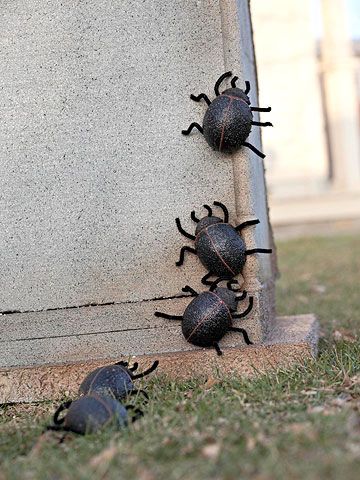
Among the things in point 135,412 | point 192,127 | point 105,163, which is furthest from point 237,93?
point 135,412

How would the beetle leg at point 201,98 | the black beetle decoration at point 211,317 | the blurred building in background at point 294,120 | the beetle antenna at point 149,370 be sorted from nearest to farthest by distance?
the beetle antenna at point 149,370 < the black beetle decoration at point 211,317 < the beetle leg at point 201,98 < the blurred building in background at point 294,120

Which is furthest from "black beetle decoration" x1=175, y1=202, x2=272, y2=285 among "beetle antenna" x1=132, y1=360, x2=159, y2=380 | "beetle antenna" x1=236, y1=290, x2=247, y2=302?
"beetle antenna" x1=132, y1=360, x2=159, y2=380

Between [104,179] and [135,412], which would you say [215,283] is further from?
[135,412]

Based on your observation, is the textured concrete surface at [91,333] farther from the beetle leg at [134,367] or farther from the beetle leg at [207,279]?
the beetle leg at [134,367]

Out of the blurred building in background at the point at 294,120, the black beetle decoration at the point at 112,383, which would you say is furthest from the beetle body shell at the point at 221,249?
the blurred building in background at the point at 294,120

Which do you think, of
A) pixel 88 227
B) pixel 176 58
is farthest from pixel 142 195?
pixel 176 58

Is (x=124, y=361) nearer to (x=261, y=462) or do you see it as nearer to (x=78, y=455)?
(x=78, y=455)

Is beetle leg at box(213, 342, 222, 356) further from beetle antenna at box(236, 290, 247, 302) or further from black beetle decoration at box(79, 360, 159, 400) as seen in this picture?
black beetle decoration at box(79, 360, 159, 400)

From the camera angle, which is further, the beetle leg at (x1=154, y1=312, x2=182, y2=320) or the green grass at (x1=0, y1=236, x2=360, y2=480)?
the beetle leg at (x1=154, y1=312, x2=182, y2=320)
